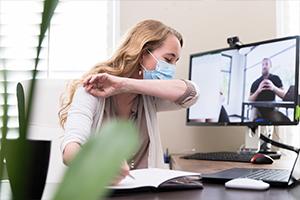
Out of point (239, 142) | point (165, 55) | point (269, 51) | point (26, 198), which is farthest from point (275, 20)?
point (26, 198)

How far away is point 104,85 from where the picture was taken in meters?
Result: 1.45

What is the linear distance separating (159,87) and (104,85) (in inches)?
7.7

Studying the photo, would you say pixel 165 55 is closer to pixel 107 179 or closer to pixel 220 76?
pixel 220 76

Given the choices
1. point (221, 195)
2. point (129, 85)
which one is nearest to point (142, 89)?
point (129, 85)

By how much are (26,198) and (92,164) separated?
0.04 metres

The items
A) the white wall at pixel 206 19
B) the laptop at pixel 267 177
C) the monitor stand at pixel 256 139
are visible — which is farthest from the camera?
the white wall at pixel 206 19

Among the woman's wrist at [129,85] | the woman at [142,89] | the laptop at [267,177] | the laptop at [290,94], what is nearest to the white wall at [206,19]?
the laptop at [290,94]

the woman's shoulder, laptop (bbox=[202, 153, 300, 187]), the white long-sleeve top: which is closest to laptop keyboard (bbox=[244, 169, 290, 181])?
laptop (bbox=[202, 153, 300, 187])

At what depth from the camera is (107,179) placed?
0.12 m

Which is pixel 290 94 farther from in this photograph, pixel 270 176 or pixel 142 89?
pixel 270 176

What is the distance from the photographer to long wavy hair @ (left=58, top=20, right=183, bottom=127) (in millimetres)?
1562

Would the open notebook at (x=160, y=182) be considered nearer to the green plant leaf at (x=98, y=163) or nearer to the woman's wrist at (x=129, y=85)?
the woman's wrist at (x=129, y=85)

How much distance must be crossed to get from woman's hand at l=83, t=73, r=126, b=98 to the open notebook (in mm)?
463

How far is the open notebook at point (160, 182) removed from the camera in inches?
35.1
